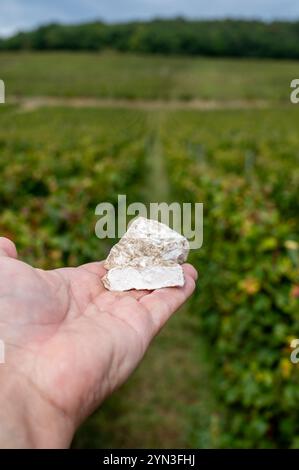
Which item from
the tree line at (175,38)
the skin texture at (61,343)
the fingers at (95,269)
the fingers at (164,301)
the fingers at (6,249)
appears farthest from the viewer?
the tree line at (175,38)

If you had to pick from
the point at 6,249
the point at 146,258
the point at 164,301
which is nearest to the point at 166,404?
the point at 146,258

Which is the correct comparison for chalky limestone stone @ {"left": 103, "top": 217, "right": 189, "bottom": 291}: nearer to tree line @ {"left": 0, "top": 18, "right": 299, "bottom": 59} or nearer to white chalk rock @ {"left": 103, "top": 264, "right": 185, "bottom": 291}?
white chalk rock @ {"left": 103, "top": 264, "right": 185, "bottom": 291}

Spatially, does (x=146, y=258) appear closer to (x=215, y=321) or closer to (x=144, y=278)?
(x=144, y=278)

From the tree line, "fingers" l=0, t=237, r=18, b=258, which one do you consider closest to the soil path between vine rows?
"fingers" l=0, t=237, r=18, b=258

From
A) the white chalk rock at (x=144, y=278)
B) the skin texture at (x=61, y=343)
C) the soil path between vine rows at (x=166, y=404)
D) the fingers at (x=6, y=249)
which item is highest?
the fingers at (x=6, y=249)

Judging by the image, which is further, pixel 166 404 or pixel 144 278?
pixel 166 404

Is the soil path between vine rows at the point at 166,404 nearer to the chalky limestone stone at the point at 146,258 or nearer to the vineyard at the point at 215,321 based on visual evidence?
the vineyard at the point at 215,321

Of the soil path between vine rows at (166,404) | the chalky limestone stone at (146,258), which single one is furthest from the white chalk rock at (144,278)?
the soil path between vine rows at (166,404)
